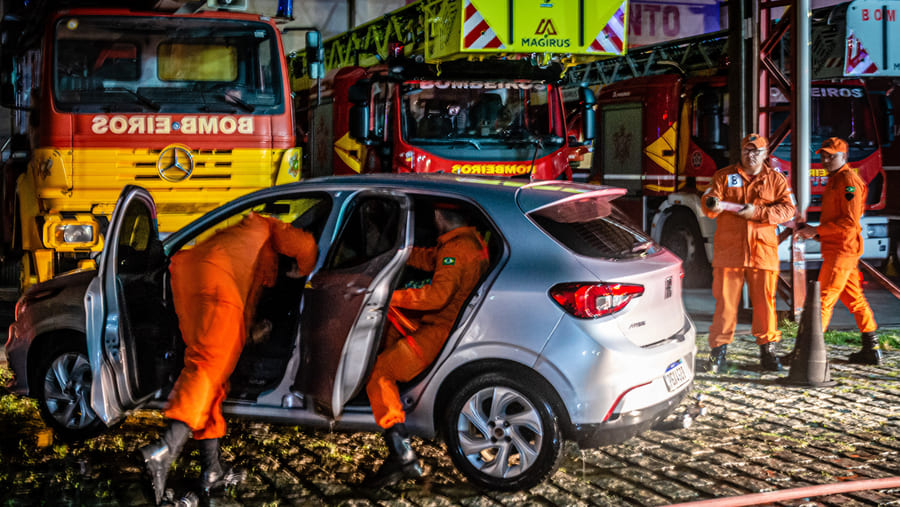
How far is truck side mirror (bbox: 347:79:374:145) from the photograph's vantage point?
10.4 m

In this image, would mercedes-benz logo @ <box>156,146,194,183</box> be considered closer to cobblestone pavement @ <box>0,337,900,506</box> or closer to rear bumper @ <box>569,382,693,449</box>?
cobblestone pavement @ <box>0,337,900,506</box>

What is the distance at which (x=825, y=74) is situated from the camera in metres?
11.6

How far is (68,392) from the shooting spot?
5.62 metres

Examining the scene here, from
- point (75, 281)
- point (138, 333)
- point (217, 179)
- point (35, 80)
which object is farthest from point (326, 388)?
point (35, 80)

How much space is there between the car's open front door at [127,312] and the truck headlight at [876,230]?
30.9 feet

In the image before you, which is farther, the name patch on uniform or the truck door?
the truck door

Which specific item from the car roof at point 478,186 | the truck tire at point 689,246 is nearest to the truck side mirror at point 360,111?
the truck tire at point 689,246

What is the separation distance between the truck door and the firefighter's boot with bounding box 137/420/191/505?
30.9ft

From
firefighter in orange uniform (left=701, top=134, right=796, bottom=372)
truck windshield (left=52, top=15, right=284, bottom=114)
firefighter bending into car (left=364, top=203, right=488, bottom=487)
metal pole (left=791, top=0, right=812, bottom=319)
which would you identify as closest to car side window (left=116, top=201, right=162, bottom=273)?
firefighter bending into car (left=364, top=203, right=488, bottom=487)

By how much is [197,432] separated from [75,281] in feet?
4.68

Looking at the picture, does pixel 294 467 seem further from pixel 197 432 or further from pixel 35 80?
pixel 35 80

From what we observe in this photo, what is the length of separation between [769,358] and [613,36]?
13.1 ft

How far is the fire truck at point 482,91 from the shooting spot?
32.9ft

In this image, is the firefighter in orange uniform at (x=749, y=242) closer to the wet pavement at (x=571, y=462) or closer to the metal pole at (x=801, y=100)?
the wet pavement at (x=571, y=462)
